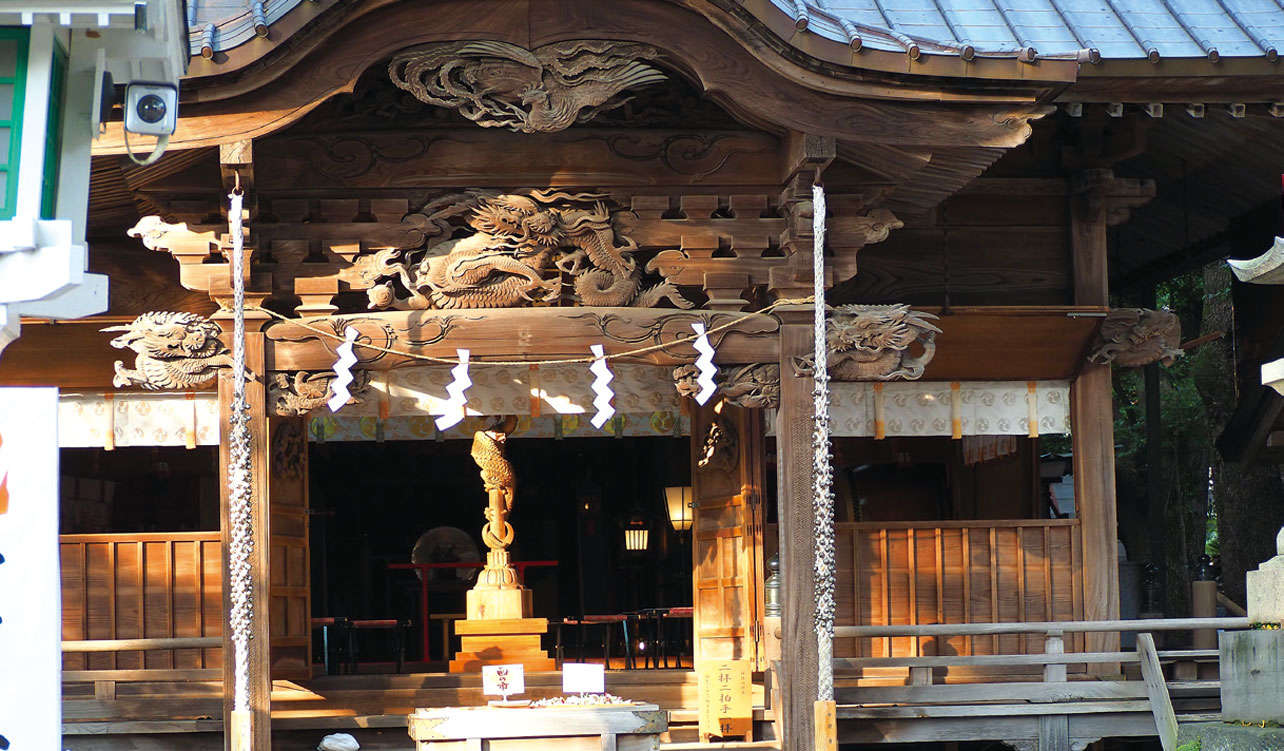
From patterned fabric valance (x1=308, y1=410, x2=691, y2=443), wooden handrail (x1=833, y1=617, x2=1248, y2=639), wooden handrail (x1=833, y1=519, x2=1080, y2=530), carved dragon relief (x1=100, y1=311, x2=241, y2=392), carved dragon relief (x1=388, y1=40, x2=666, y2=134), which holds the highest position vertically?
carved dragon relief (x1=388, y1=40, x2=666, y2=134)

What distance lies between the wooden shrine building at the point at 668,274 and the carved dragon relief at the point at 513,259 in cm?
2

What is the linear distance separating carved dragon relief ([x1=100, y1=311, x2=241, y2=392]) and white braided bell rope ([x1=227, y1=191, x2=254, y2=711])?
0.34 metres

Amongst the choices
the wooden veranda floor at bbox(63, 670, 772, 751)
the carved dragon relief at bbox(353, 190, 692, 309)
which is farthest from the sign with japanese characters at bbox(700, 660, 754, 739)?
the carved dragon relief at bbox(353, 190, 692, 309)

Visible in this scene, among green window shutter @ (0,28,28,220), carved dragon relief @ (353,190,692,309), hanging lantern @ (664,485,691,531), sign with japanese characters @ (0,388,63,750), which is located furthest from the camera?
hanging lantern @ (664,485,691,531)

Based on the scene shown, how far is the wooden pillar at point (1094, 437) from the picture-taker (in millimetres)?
12367

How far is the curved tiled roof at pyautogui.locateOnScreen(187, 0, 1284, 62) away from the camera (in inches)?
393

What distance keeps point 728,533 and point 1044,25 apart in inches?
174

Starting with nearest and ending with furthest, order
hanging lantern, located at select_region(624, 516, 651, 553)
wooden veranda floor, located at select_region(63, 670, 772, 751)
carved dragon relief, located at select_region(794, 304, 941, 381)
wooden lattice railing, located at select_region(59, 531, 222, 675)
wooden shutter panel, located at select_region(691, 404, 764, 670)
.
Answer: carved dragon relief, located at select_region(794, 304, 941, 381) → wooden veranda floor, located at select_region(63, 670, 772, 751) → wooden lattice railing, located at select_region(59, 531, 222, 675) → wooden shutter panel, located at select_region(691, 404, 764, 670) → hanging lantern, located at select_region(624, 516, 651, 553)

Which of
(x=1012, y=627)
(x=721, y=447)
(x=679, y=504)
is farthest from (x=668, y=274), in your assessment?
(x=679, y=504)

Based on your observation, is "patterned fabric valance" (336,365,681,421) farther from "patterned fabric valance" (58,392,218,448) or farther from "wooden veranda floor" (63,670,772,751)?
"wooden veranda floor" (63,670,772,751)

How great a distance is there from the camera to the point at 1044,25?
1141cm

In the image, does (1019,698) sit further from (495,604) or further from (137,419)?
(137,419)

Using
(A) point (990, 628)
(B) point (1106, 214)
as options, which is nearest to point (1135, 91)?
(B) point (1106, 214)

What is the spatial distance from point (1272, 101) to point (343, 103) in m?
6.22
